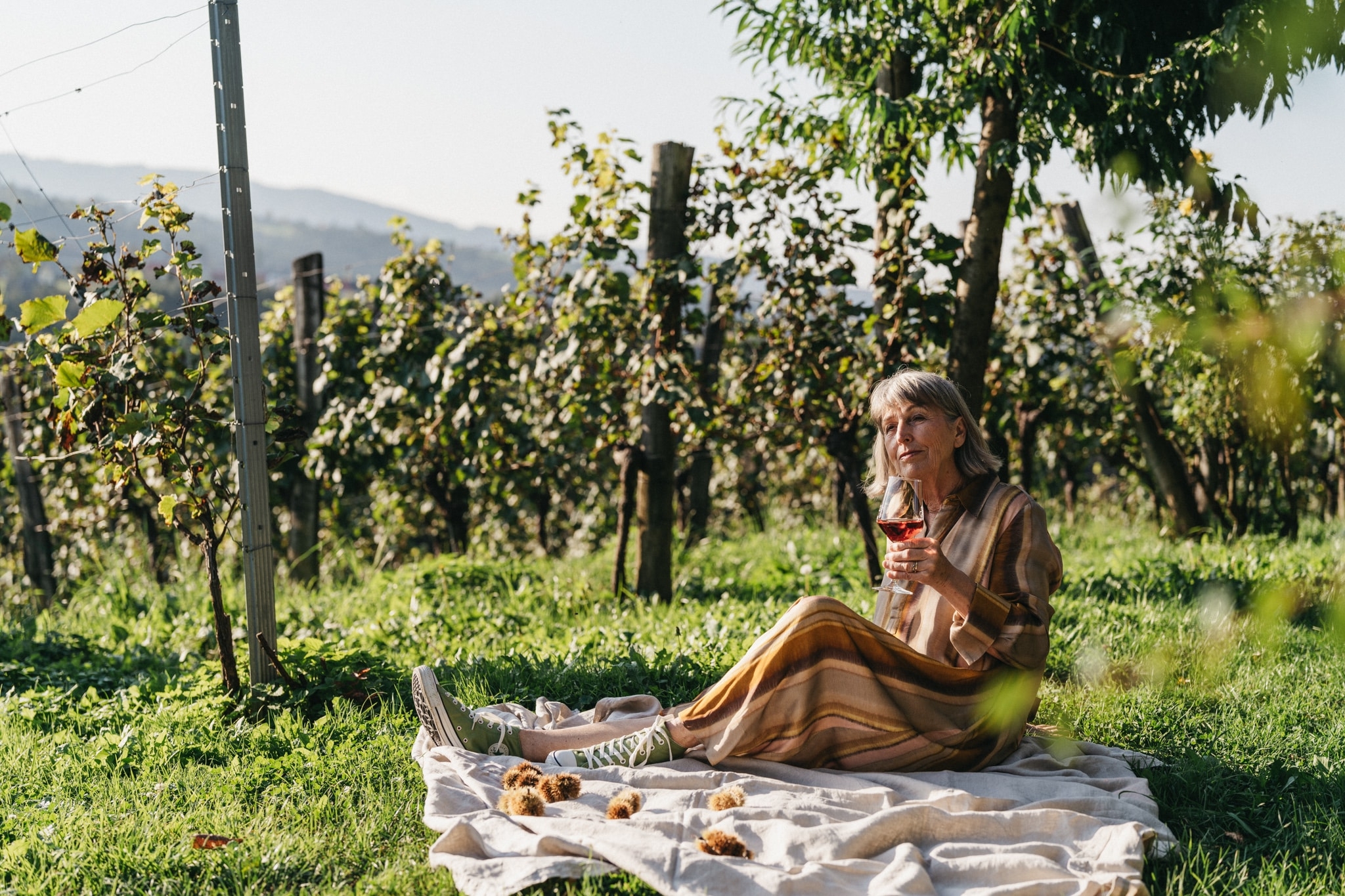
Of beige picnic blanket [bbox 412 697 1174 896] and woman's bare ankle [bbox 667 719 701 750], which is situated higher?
woman's bare ankle [bbox 667 719 701 750]

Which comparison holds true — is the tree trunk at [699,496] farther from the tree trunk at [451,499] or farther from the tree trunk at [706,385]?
the tree trunk at [451,499]

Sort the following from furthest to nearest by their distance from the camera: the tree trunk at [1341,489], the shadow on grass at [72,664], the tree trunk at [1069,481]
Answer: the tree trunk at [1069,481], the tree trunk at [1341,489], the shadow on grass at [72,664]

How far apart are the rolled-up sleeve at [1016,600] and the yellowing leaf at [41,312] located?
9.46 feet

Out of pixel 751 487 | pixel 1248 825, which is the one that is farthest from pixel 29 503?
pixel 1248 825

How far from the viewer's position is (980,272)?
5098mm

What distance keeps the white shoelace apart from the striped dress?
0.11m

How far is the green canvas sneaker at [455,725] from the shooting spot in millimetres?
3068

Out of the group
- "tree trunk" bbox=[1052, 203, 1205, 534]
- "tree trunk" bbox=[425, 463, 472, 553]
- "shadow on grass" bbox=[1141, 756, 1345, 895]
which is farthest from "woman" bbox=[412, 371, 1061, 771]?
"tree trunk" bbox=[425, 463, 472, 553]

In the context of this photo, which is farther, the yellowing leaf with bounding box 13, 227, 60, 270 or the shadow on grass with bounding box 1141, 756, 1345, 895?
the yellowing leaf with bounding box 13, 227, 60, 270

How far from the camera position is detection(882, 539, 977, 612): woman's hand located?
265 cm

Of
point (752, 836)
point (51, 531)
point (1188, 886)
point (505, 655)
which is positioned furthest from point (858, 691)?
point (51, 531)

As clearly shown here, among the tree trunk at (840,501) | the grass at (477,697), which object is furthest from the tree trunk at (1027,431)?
the grass at (477,697)

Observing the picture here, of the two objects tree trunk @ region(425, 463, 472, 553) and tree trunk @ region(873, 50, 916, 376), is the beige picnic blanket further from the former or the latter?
tree trunk @ region(425, 463, 472, 553)

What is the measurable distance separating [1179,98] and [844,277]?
1741 mm
